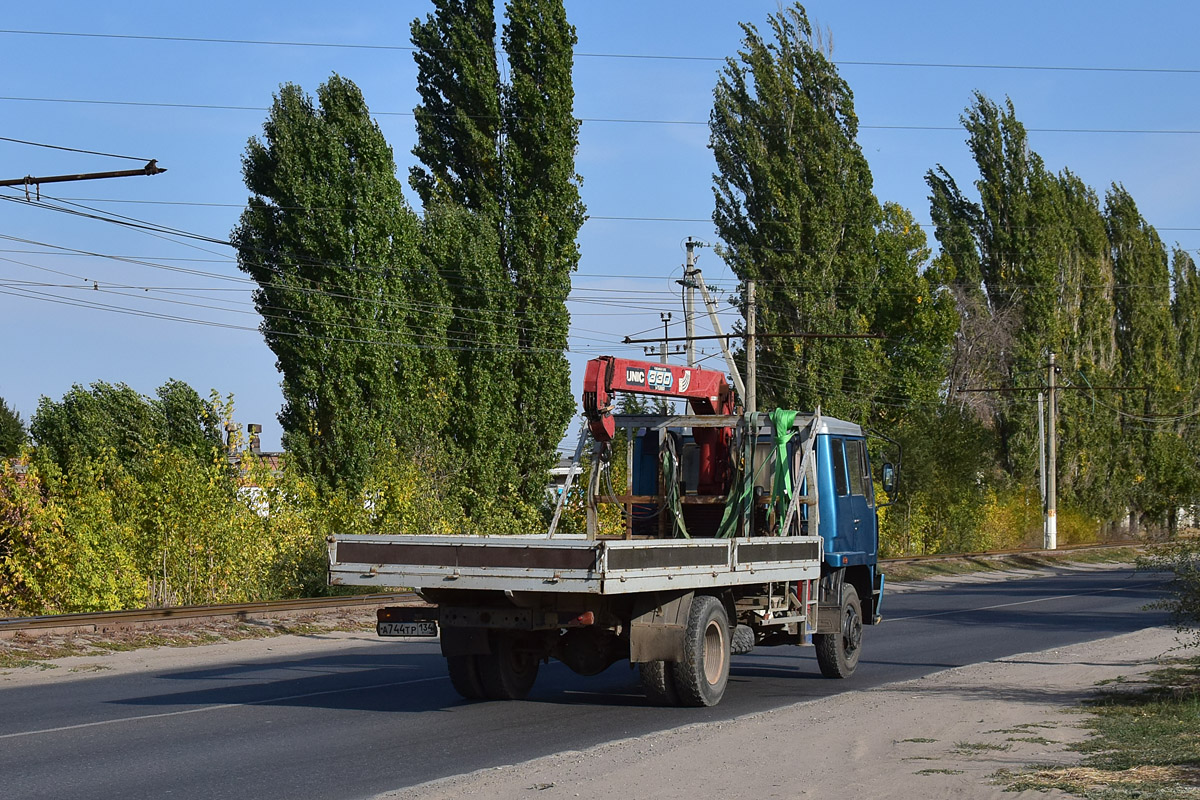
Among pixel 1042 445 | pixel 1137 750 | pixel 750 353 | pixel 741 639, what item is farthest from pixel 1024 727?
pixel 1042 445

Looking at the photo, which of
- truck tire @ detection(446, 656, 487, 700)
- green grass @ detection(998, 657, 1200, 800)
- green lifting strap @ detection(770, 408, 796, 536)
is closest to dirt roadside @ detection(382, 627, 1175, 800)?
green grass @ detection(998, 657, 1200, 800)

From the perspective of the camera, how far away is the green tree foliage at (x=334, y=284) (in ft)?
105

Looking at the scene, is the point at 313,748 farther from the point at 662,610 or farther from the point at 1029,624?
the point at 1029,624

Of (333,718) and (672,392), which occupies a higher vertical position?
(672,392)

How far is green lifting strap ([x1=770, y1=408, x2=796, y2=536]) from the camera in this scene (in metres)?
13.6

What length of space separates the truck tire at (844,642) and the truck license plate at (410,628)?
475 centimetres

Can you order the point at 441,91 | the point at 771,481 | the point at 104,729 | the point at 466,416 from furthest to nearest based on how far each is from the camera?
the point at 441,91 → the point at 466,416 → the point at 771,481 → the point at 104,729

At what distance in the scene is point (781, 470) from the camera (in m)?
13.7

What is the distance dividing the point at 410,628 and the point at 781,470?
14.2 feet

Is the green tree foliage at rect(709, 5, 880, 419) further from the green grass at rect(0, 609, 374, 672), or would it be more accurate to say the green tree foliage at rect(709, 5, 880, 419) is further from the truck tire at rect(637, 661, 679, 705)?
the truck tire at rect(637, 661, 679, 705)

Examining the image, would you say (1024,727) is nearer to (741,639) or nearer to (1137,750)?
(1137,750)

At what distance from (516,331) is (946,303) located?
23360mm

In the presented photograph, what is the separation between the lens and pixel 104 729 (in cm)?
1085

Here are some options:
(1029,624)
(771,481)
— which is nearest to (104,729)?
(771,481)
